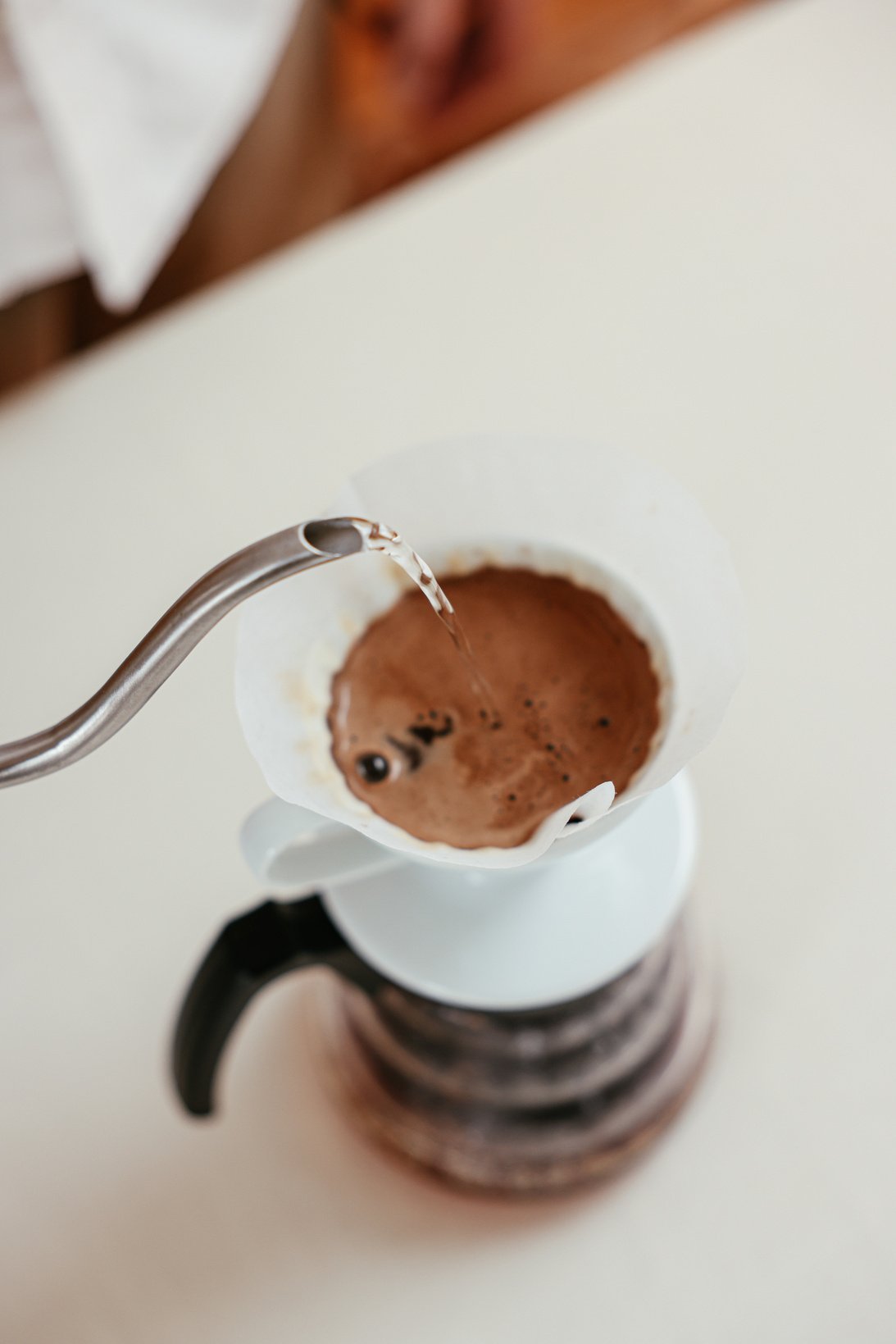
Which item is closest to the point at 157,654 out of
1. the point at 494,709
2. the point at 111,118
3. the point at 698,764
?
the point at 494,709

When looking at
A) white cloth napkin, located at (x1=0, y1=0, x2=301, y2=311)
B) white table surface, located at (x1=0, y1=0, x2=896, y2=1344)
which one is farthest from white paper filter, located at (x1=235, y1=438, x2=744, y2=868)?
white cloth napkin, located at (x1=0, y1=0, x2=301, y2=311)

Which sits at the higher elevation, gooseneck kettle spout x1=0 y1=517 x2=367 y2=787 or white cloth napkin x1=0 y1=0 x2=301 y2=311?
white cloth napkin x1=0 y1=0 x2=301 y2=311

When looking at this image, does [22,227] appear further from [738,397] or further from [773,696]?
[773,696]

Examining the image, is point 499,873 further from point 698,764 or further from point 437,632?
point 698,764

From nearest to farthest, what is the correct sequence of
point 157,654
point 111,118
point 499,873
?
point 157,654 → point 499,873 → point 111,118

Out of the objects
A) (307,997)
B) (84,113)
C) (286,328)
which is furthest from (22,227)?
(307,997)

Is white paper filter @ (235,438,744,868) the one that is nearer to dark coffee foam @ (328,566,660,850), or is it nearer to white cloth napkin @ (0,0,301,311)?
dark coffee foam @ (328,566,660,850)
